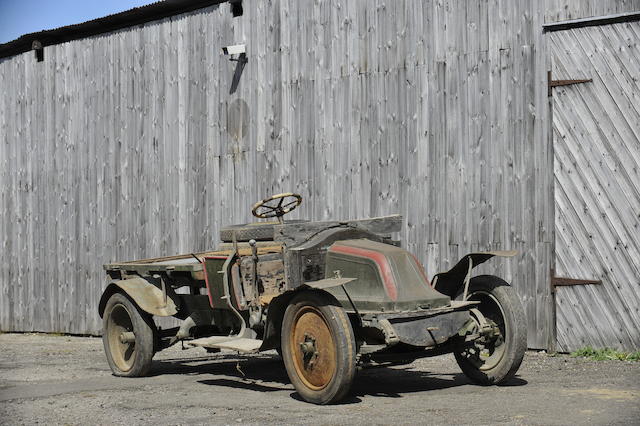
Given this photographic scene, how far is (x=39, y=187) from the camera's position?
16.8 meters

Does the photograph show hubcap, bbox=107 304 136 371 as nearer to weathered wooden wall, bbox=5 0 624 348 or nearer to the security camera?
weathered wooden wall, bbox=5 0 624 348

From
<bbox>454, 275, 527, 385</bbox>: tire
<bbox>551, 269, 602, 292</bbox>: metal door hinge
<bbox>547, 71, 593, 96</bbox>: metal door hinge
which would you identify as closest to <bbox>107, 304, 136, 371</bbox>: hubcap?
<bbox>454, 275, 527, 385</bbox>: tire

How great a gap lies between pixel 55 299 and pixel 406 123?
7879mm

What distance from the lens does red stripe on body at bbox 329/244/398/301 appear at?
26.1 ft

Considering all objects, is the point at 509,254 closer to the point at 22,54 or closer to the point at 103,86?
the point at 103,86

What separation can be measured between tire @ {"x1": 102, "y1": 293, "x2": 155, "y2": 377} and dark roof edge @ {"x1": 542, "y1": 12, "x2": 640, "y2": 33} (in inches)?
236

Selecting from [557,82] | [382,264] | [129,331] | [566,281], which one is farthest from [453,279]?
[129,331]

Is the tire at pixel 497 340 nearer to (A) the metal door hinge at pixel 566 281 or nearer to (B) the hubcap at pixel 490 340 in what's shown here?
(B) the hubcap at pixel 490 340

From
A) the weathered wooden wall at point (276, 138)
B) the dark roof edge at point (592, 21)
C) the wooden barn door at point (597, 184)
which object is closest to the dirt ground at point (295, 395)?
the wooden barn door at point (597, 184)

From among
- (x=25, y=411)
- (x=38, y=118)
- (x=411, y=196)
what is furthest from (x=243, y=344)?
(x=38, y=118)

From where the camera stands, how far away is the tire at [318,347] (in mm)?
7320

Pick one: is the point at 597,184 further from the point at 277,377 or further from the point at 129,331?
the point at 129,331

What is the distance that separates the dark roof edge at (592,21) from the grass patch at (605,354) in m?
3.89

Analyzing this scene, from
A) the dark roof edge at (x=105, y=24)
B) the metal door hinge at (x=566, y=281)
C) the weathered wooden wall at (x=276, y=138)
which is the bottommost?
the metal door hinge at (x=566, y=281)
